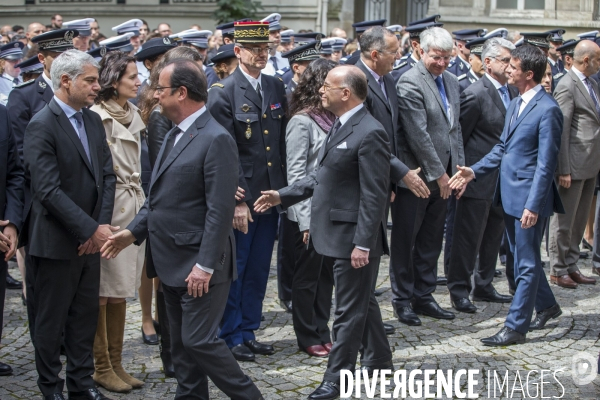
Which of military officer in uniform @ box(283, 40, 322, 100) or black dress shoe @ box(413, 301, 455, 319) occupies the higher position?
military officer in uniform @ box(283, 40, 322, 100)

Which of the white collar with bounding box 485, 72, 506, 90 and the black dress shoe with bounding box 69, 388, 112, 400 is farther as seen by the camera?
the white collar with bounding box 485, 72, 506, 90

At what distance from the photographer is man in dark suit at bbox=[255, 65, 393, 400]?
5.51m

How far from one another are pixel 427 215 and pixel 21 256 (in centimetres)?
352

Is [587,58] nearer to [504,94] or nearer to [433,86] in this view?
[504,94]

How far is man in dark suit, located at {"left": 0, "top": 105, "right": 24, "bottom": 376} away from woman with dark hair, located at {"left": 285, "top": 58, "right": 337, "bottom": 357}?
6.17 feet

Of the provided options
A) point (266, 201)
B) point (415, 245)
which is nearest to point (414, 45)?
point (415, 245)

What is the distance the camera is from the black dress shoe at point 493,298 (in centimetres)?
802

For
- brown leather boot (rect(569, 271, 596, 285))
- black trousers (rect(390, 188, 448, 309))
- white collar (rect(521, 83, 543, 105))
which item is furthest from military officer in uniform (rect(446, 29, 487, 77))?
white collar (rect(521, 83, 543, 105))

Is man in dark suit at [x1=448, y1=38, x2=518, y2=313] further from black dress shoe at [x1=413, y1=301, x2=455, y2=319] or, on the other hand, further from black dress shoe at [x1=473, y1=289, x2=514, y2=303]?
black dress shoe at [x1=413, y1=301, x2=455, y2=319]

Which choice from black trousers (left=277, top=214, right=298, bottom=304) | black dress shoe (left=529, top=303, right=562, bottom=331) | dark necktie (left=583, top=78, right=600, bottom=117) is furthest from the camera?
dark necktie (left=583, top=78, right=600, bottom=117)

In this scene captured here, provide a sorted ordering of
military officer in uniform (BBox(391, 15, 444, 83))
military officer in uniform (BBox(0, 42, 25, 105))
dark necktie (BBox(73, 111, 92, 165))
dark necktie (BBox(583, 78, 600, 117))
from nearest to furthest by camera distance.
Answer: dark necktie (BBox(73, 111, 92, 165)), dark necktie (BBox(583, 78, 600, 117)), military officer in uniform (BBox(391, 15, 444, 83)), military officer in uniform (BBox(0, 42, 25, 105))

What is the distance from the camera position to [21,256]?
7.60m

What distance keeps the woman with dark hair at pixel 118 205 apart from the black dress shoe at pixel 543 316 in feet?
10.7

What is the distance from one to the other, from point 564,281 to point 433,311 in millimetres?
1778
